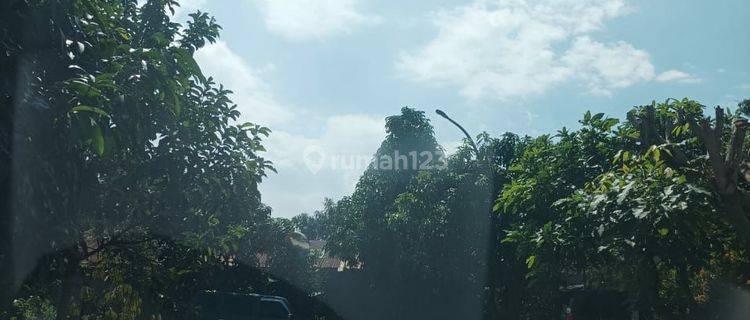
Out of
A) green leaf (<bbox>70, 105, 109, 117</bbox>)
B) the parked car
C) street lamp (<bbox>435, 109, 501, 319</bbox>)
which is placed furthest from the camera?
the parked car

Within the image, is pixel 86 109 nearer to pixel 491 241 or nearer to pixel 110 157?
pixel 110 157

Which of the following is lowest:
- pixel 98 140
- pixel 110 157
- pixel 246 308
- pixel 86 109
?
pixel 246 308

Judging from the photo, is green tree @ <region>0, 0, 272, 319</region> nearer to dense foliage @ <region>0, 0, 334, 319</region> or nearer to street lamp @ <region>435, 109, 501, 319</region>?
dense foliage @ <region>0, 0, 334, 319</region>

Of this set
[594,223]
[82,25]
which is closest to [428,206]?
[594,223]

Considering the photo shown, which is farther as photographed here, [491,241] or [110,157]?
[491,241]

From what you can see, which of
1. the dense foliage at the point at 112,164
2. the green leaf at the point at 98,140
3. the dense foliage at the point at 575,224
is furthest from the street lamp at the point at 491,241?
the green leaf at the point at 98,140

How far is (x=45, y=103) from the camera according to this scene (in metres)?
5.09

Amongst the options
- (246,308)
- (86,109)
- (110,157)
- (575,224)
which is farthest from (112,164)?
(246,308)

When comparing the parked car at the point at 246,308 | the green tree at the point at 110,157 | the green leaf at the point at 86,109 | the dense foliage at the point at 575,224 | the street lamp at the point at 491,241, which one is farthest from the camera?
the parked car at the point at 246,308

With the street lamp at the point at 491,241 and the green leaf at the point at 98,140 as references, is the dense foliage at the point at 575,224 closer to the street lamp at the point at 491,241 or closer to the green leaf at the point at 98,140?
the street lamp at the point at 491,241

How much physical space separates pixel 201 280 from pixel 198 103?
2522 millimetres

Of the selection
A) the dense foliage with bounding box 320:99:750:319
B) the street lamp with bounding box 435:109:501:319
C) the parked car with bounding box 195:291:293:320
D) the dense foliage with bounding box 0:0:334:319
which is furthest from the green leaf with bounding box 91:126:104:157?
the parked car with bounding box 195:291:293:320

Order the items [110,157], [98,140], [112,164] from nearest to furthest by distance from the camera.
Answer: [98,140] < [110,157] < [112,164]

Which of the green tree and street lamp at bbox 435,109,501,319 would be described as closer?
the green tree
